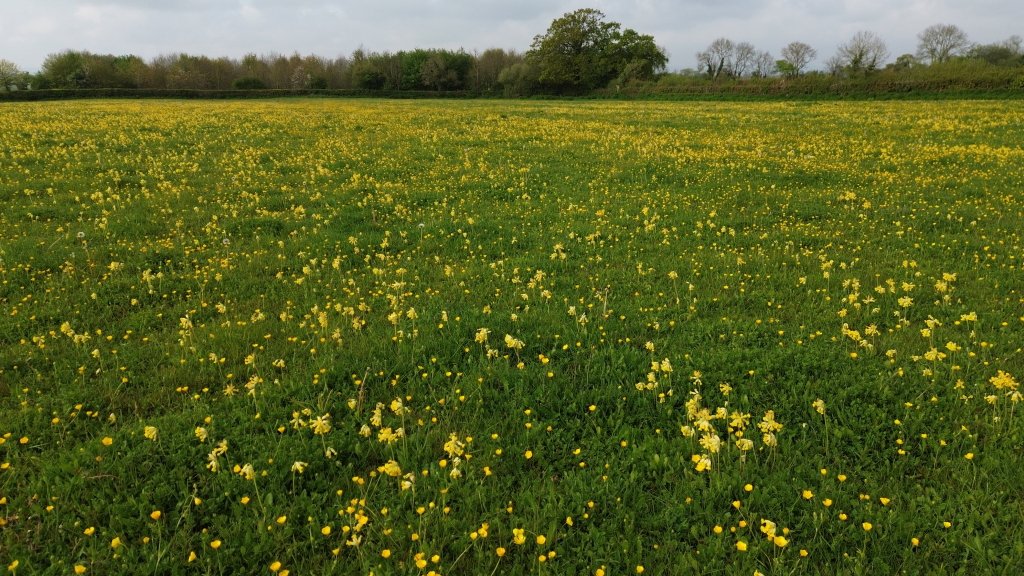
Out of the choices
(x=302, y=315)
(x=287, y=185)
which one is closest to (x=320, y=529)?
(x=302, y=315)

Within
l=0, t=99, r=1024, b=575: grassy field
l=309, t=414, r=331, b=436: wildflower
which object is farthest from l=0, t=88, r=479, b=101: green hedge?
l=309, t=414, r=331, b=436: wildflower

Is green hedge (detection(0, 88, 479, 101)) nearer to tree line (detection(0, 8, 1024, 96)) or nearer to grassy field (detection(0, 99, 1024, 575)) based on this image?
tree line (detection(0, 8, 1024, 96))

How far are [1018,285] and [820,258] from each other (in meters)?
2.06

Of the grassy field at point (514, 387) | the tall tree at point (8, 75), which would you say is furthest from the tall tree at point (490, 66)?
the grassy field at point (514, 387)

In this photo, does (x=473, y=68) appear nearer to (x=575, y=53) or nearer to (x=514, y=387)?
(x=575, y=53)

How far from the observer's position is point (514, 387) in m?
4.75

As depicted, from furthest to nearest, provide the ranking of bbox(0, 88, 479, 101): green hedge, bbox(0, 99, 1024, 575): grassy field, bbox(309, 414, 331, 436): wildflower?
1. bbox(0, 88, 479, 101): green hedge
2. bbox(309, 414, 331, 436): wildflower
3. bbox(0, 99, 1024, 575): grassy field

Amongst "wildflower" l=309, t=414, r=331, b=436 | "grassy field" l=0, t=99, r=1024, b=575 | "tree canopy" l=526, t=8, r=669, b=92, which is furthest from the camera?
"tree canopy" l=526, t=8, r=669, b=92

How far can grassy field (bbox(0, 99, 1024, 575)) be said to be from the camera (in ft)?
10.8

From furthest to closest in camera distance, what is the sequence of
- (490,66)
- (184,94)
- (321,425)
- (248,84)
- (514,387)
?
(490,66) → (248,84) → (184,94) → (514,387) → (321,425)

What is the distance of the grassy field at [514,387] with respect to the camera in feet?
10.8

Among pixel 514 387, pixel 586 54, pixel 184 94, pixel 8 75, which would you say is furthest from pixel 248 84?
pixel 514 387

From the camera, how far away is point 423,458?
13.1 feet

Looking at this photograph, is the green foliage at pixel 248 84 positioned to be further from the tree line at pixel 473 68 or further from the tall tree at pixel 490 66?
the tall tree at pixel 490 66
